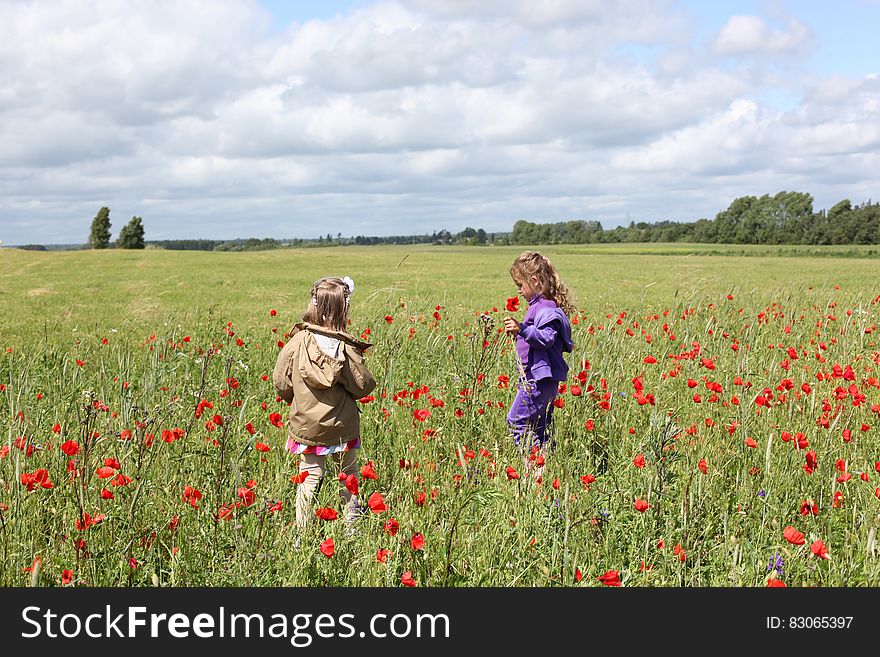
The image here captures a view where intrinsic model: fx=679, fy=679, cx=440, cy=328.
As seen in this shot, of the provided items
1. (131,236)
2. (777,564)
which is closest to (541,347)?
(777,564)

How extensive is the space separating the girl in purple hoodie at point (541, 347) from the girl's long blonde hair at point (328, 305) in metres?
1.12

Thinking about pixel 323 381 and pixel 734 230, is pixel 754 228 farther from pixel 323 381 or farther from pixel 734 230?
pixel 323 381

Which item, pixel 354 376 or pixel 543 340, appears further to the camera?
pixel 543 340

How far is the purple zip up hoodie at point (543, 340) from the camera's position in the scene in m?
3.98

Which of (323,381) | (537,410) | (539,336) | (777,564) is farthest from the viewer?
(537,410)

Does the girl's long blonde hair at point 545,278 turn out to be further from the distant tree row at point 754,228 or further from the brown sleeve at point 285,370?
the distant tree row at point 754,228

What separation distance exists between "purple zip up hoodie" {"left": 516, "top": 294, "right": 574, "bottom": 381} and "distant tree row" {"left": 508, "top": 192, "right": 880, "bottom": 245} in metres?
82.1

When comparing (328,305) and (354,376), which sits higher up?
(328,305)

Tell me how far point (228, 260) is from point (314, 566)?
34.7m

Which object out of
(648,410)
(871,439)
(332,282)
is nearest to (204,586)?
(332,282)

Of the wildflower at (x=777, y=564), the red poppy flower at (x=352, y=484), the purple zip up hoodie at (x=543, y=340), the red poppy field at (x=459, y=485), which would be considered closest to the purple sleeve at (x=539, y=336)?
the purple zip up hoodie at (x=543, y=340)

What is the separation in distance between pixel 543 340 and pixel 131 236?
81369 mm

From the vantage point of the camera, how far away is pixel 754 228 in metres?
97.9

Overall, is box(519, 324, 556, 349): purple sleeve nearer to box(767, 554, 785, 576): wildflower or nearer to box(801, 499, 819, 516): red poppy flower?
box(801, 499, 819, 516): red poppy flower
